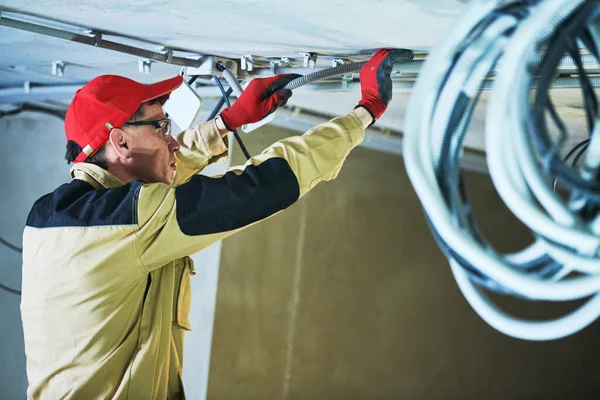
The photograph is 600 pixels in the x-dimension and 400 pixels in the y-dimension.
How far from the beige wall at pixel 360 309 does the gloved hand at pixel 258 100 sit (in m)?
1.18

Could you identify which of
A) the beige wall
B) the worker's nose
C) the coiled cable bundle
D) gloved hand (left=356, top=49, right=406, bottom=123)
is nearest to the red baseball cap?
the worker's nose


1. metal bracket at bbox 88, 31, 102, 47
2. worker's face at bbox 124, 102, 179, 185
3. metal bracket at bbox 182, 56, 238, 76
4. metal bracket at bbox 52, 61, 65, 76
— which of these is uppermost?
metal bracket at bbox 52, 61, 65, 76

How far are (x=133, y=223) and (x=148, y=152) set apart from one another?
35 cm

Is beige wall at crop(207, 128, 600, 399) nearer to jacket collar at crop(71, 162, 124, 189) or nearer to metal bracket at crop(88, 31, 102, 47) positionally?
metal bracket at crop(88, 31, 102, 47)

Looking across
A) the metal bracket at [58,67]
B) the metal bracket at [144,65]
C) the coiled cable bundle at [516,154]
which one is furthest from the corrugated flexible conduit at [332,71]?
the metal bracket at [58,67]

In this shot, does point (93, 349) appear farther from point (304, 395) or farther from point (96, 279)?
point (304, 395)

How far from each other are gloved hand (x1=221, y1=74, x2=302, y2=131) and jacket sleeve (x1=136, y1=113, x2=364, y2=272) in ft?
1.25

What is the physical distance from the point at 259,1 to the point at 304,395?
2452 mm

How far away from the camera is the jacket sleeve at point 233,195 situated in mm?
1423

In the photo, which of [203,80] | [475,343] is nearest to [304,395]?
[475,343]

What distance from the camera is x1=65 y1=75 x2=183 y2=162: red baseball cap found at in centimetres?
171

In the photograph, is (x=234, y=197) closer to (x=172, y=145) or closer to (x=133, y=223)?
(x=133, y=223)

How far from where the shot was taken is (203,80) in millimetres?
2438

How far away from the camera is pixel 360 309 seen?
12.0 ft
